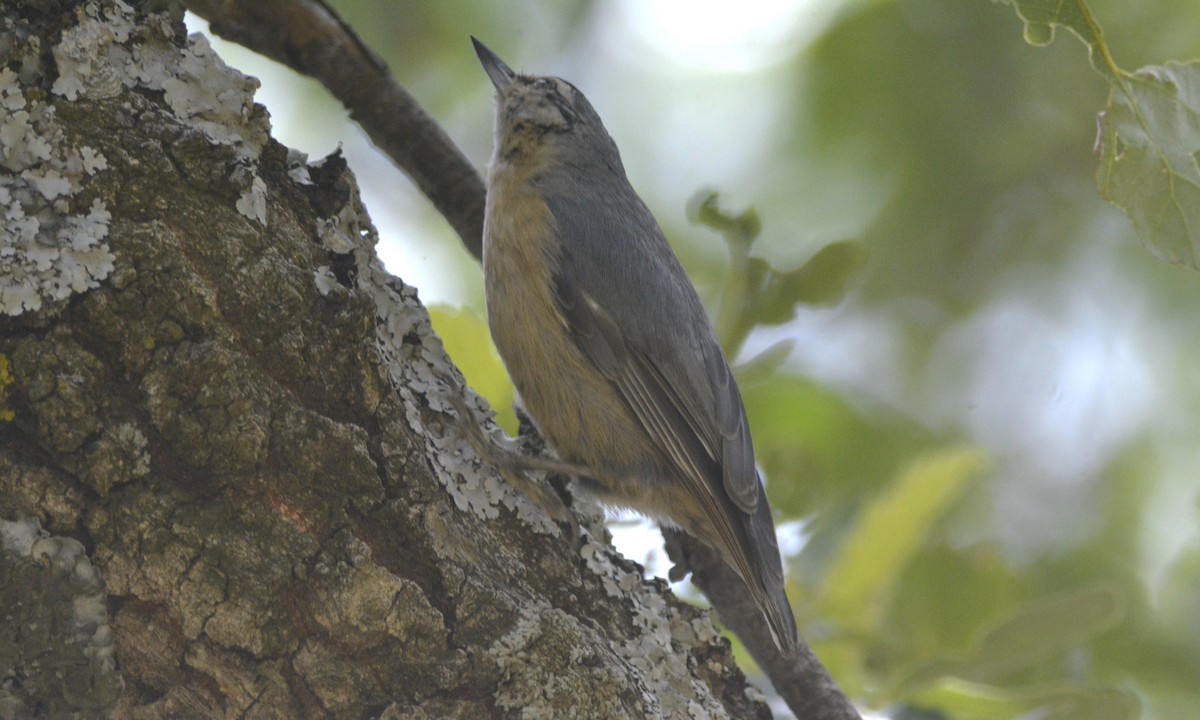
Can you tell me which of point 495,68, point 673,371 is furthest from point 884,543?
point 495,68

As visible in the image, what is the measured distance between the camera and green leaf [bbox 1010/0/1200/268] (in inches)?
75.6

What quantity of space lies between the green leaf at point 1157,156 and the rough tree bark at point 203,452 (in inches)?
44.4

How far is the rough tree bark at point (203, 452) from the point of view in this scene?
1.58m

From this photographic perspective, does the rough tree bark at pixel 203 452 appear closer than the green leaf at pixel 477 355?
Yes

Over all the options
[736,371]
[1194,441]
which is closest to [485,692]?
[736,371]

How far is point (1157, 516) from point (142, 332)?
12.4ft

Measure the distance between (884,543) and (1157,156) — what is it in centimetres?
121

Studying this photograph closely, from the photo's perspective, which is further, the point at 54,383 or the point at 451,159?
the point at 451,159

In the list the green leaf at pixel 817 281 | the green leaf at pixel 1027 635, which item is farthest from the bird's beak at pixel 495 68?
the green leaf at pixel 1027 635

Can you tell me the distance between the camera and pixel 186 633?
1.64 metres

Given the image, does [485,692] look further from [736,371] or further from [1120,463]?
[1120,463]

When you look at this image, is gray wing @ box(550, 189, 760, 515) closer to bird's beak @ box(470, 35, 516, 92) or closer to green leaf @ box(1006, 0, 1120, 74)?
bird's beak @ box(470, 35, 516, 92)

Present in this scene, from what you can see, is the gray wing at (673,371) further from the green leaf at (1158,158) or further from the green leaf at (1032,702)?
the green leaf at (1158,158)

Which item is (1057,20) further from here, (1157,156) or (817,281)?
(817,281)
